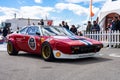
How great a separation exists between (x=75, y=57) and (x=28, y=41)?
2454 millimetres

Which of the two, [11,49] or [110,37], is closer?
[11,49]

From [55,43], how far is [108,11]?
13915 mm

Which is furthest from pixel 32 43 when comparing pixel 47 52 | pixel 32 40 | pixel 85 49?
pixel 85 49

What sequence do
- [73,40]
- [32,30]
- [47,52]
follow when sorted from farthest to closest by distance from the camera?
[32,30], [47,52], [73,40]

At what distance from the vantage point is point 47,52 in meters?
10.1

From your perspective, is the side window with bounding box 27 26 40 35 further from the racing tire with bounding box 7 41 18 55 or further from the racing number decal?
the racing tire with bounding box 7 41 18 55

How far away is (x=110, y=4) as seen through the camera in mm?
23156

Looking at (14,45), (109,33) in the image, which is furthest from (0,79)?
(109,33)

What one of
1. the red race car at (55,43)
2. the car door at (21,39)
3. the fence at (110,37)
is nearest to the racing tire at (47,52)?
the red race car at (55,43)

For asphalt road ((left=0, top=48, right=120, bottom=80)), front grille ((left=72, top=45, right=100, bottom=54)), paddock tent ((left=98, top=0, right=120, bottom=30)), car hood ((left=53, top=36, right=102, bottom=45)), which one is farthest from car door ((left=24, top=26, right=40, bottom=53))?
paddock tent ((left=98, top=0, right=120, bottom=30))

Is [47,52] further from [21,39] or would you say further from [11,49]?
[11,49]

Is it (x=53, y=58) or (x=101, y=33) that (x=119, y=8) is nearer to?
(x=101, y=33)

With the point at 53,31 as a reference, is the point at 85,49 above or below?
below

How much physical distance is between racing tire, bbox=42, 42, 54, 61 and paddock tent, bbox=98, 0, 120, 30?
1296 cm
